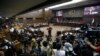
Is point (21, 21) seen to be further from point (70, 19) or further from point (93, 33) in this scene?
point (93, 33)

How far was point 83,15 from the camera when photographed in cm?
2172

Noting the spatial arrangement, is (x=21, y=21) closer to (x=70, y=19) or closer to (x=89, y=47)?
(x=70, y=19)

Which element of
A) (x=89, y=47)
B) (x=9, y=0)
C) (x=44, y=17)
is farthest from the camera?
(x=44, y=17)

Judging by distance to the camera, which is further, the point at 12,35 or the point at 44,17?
the point at 44,17

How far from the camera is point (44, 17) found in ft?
95.6

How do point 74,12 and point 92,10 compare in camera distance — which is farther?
point 74,12

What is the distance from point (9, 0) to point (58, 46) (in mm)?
4119

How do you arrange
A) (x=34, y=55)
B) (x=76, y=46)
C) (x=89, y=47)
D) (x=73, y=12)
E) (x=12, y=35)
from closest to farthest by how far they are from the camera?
(x=89, y=47)
(x=34, y=55)
(x=76, y=46)
(x=12, y=35)
(x=73, y=12)

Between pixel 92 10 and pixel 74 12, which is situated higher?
pixel 92 10

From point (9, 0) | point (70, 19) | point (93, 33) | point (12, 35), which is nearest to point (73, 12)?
point (70, 19)

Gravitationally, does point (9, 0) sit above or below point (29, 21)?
above

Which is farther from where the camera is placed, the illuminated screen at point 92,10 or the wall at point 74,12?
the wall at point 74,12

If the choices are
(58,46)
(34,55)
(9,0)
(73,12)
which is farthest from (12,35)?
Answer: (9,0)

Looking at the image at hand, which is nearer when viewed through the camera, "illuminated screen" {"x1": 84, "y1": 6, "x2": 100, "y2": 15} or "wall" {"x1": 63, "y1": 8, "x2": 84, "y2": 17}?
"illuminated screen" {"x1": 84, "y1": 6, "x2": 100, "y2": 15}
